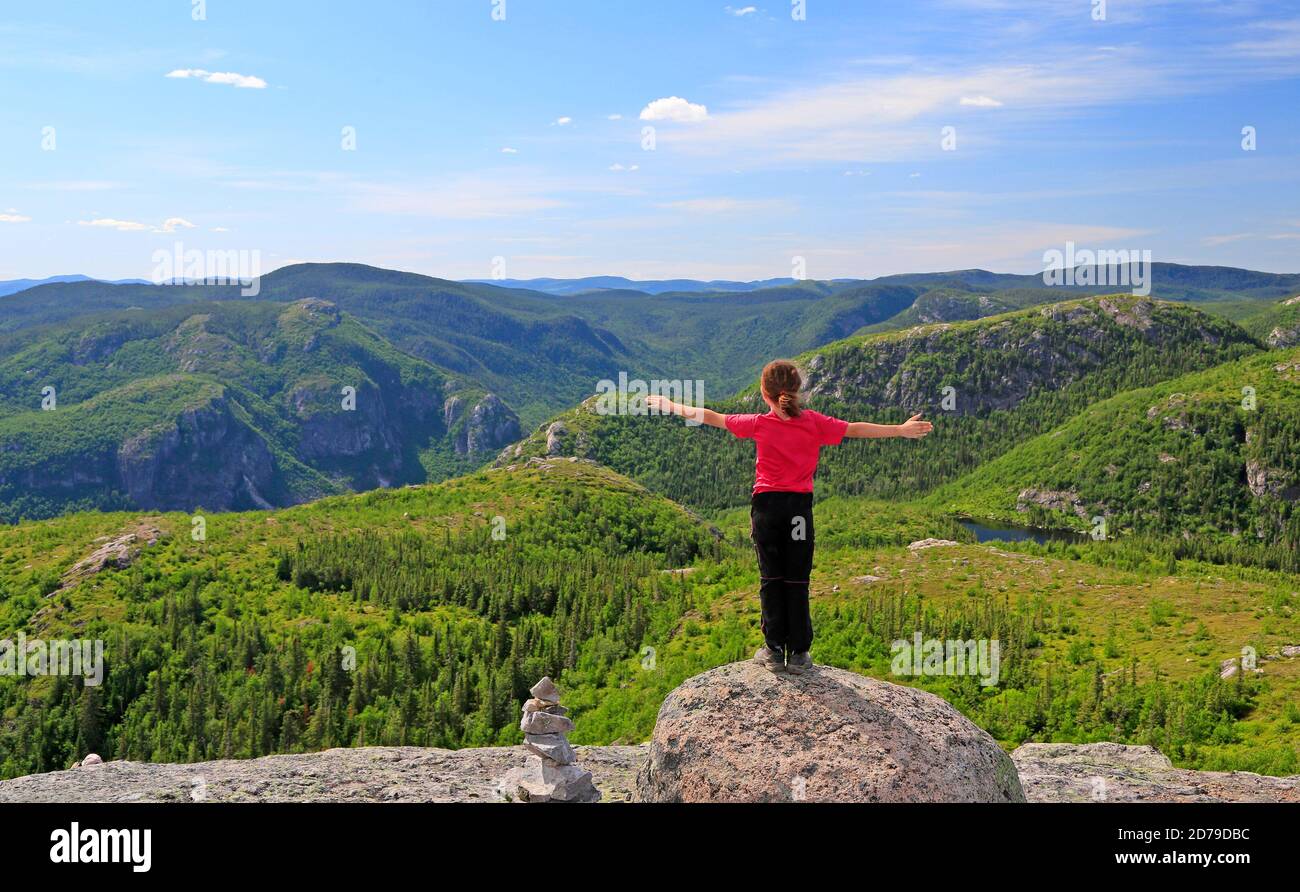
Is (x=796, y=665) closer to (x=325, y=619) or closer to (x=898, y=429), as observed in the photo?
(x=898, y=429)

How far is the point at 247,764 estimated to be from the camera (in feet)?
86.7

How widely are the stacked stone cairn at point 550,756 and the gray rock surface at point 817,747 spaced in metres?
4.86

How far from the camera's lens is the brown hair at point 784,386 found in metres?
13.3

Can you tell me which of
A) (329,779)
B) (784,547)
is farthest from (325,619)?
(784,547)

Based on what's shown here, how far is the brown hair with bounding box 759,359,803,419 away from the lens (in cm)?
1329

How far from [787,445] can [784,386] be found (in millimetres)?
1010

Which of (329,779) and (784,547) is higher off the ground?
(784,547)

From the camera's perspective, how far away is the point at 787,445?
527 inches

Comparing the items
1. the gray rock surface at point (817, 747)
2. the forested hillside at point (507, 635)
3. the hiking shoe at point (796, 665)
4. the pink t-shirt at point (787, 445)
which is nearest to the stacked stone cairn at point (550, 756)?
the gray rock surface at point (817, 747)

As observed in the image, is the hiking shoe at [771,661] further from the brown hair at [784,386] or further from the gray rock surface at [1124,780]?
the gray rock surface at [1124,780]
